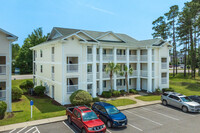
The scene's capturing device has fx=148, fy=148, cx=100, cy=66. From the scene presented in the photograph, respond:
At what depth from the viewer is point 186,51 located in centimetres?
4294

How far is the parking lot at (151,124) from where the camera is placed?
39.9 ft

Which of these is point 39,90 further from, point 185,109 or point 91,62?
point 185,109

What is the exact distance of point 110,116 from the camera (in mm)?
12742

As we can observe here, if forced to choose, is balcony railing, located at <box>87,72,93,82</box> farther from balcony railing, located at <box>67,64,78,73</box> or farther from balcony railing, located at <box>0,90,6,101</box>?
balcony railing, located at <box>0,90,6,101</box>

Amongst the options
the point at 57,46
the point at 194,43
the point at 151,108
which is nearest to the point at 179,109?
the point at 151,108

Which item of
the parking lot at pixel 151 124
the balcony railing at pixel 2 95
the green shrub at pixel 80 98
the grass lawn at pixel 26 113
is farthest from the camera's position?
the green shrub at pixel 80 98

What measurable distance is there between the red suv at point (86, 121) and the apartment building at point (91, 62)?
7672 mm

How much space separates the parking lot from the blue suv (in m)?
0.53

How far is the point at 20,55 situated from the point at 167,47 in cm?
5079

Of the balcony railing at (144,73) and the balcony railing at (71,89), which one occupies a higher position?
the balcony railing at (144,73)

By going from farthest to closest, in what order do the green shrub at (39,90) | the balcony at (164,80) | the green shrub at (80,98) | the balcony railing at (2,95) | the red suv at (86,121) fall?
1. the balcony at (164,80)
2. the green shrub at (39,90)
3. the green shrub at (80,98)
4. the balcony railing at (2,95)
5. the red suv at (86,121)

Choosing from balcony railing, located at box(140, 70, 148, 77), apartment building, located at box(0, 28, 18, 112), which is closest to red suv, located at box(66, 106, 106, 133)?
apartment building, located at box(0, 28, 18, 112)

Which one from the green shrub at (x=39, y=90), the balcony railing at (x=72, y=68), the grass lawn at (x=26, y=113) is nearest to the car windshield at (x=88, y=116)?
the grass lawn at (x=26, y=113)

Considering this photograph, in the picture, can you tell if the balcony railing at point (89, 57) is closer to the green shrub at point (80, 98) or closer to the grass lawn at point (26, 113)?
the green shrub at point (80, 98)
